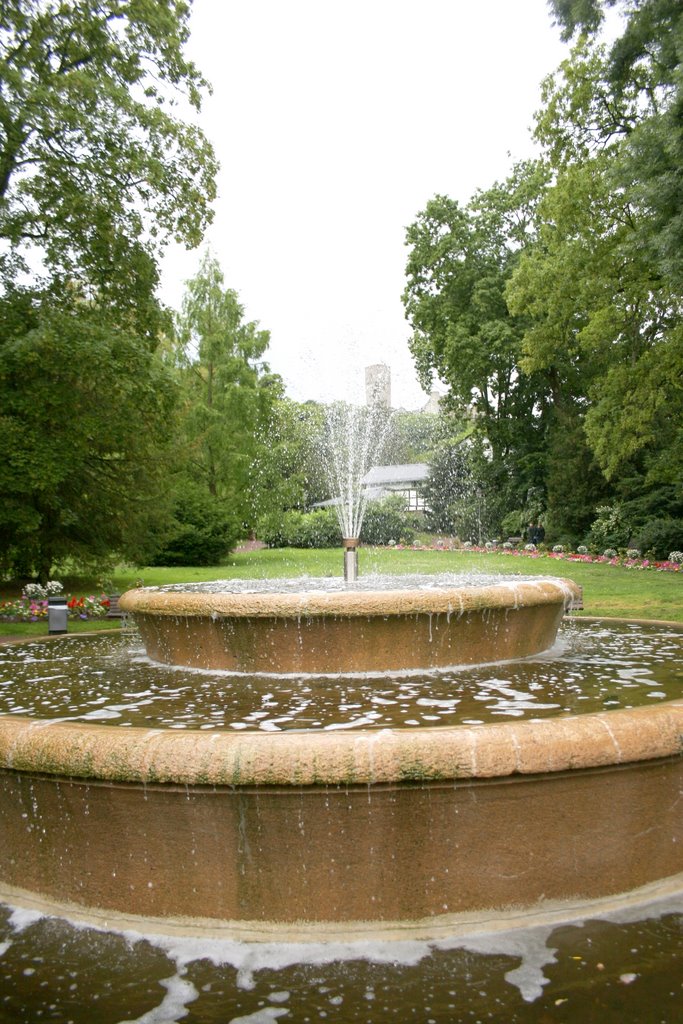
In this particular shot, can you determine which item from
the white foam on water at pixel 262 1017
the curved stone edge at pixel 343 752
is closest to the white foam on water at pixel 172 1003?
the white foam on water at pixel 262 1017

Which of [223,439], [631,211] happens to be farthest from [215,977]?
[223,439]

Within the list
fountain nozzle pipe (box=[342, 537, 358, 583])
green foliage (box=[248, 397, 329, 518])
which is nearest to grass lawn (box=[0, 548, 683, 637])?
green foliage (box=[248, 397, 329, 518])

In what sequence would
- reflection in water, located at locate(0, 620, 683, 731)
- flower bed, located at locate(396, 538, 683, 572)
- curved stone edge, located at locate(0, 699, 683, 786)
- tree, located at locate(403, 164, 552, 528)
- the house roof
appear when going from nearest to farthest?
curved stone edge, located at locate(0, 699, 683, 786) → reflection in water, located at locate(0, 620, 683, 731) → flower bed, located at locate(396, 538, 683, 572) → tree, located at locate(403, 164, 552, 528) → the house roof

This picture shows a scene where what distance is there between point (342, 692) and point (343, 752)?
188 centimetres

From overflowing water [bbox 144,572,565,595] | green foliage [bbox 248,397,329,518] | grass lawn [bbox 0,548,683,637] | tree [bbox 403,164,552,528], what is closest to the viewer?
overflowing water [bbox 144,572,565,595]

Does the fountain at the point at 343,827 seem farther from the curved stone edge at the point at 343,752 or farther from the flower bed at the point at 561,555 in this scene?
the flower bed at the point at 561,555

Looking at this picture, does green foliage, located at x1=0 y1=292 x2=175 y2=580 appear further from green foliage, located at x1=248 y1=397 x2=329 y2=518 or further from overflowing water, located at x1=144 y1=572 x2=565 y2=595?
green foliage, located at x1=248 y1=397 x2=329 y2=518

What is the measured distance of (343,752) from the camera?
3270mm

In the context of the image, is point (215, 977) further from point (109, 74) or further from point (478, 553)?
point (478, 553)

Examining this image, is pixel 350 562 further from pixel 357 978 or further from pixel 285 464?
pixel 285 464

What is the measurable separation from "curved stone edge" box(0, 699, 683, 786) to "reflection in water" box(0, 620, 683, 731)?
816mm

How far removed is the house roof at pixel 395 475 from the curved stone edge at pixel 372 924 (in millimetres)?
52296

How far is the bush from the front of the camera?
22.3m

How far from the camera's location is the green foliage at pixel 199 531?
25.7 m
